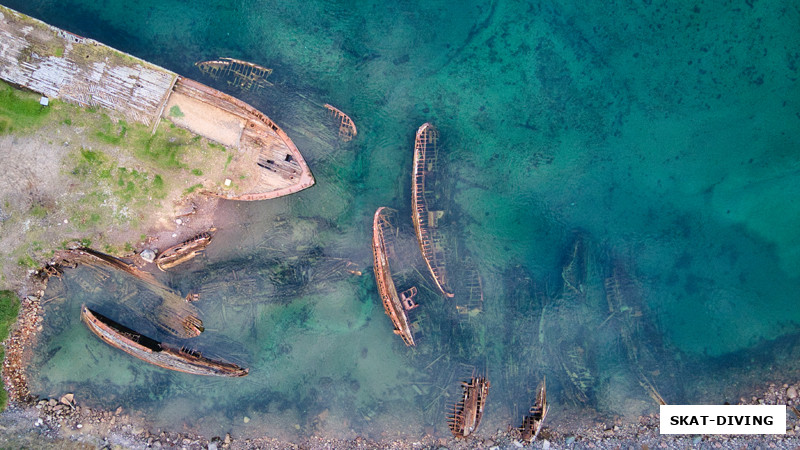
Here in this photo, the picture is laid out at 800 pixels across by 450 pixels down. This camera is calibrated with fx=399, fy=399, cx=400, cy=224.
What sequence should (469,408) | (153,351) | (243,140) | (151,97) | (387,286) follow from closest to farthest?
(151,97) → (243,140) → (153,351) → (387,286) → (469,408)

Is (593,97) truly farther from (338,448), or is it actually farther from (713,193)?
(338,448)

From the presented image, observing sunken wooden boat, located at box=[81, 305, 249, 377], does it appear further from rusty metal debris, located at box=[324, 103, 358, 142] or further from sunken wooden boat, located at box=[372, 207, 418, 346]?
rusty metal debris, located at box=[324, 103, 358, 142]

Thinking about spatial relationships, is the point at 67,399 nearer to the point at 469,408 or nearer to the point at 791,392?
the point at 469,408

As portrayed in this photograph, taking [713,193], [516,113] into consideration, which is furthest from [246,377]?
[713,193]

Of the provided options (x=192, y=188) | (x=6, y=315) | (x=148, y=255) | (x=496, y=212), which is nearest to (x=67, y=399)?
(x=6, y=315)

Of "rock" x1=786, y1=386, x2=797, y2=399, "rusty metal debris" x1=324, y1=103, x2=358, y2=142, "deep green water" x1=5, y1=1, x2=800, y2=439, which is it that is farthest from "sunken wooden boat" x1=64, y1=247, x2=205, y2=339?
"rock" x1=786, y1=386, x2=797, y2=399

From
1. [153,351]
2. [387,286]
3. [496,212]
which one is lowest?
[153,351]

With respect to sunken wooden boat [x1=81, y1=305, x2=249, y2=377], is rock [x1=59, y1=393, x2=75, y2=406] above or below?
below
